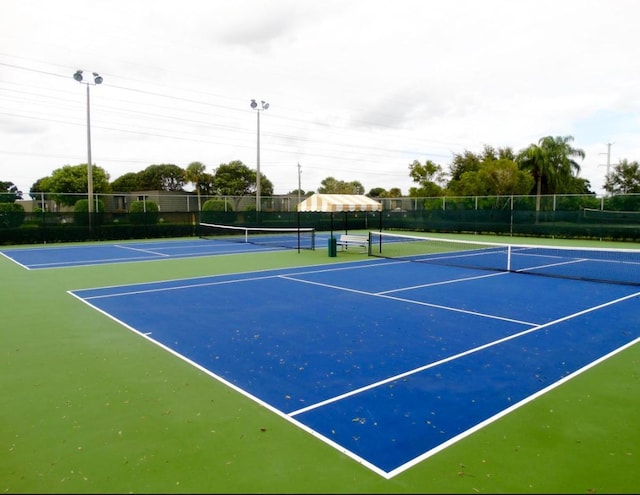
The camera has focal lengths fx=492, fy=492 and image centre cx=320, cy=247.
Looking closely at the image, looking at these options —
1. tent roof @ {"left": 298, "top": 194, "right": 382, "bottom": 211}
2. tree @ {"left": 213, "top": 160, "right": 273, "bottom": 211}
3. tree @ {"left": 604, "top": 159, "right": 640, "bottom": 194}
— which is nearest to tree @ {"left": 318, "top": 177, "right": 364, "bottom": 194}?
tree @ {"left": 213, "top": 160, "right": 273, "bottom": 211}

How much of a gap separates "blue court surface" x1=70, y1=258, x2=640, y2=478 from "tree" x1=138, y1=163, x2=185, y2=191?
237 feet

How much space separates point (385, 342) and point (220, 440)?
3325 mm

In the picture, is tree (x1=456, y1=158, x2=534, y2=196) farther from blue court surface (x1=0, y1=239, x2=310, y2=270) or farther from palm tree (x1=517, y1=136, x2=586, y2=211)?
blue court surface (x1=0, y1=239, x2=310, y2=270)

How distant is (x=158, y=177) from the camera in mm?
80312

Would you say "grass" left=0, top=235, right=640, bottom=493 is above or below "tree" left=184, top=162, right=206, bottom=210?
below

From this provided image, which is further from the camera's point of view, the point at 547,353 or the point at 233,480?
the point at 547,353

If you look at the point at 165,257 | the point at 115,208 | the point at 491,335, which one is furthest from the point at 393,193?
the point at 491,335

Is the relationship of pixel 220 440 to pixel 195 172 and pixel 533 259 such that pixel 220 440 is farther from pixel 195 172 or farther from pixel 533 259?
pixel 195 172

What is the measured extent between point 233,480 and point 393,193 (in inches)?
3561

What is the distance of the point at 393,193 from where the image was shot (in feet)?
302

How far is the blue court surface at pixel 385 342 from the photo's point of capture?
4492 millimetres

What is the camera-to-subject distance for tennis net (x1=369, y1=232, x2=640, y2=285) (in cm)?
1367

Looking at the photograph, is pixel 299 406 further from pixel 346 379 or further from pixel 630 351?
pixel 630 351

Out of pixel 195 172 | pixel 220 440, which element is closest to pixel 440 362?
pixel 220 440
